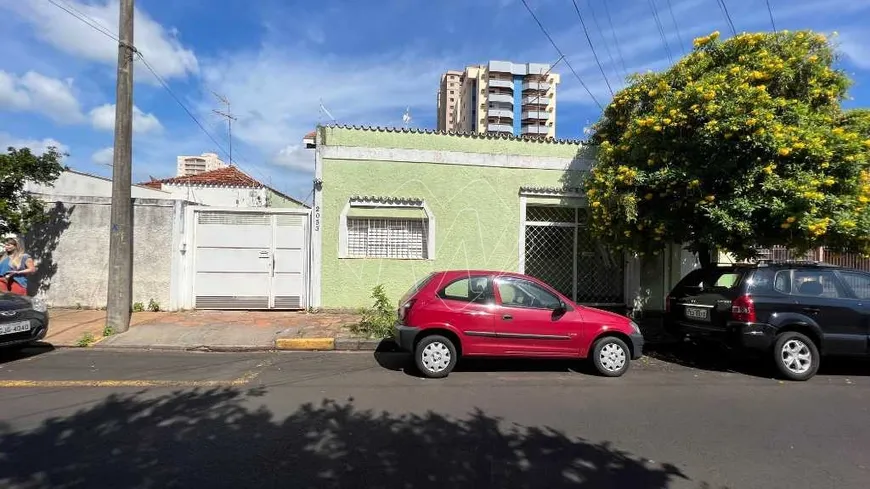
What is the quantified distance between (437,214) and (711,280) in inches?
209

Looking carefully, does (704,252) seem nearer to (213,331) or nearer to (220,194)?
(213,331)

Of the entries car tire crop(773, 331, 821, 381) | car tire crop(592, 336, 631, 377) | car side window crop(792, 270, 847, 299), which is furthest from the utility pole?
car side window crop(792, 270, 847, 299)

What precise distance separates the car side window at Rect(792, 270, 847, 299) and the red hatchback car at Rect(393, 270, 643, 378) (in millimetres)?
2395

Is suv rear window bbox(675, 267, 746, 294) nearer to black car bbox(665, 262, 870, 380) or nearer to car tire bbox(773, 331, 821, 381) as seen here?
black car bbox(665, 262, 870, 380)

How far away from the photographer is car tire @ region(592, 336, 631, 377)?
6.68 metres

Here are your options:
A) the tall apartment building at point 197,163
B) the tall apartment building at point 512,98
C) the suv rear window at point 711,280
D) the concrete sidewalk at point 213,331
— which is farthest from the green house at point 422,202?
the tall apartment building at point 512,98

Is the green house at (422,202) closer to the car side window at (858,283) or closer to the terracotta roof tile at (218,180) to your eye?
the car side window at (858,283)

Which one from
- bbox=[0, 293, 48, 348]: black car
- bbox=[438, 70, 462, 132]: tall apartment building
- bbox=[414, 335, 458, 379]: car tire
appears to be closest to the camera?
bbox=[414, 335, 458, 379]: car tire

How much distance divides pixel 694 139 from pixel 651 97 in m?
1.55

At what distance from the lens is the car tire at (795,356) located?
6695 mm

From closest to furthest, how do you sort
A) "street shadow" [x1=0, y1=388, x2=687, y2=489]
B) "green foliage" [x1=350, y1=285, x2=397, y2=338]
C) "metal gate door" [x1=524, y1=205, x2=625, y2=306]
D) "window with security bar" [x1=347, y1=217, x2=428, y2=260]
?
1. "street shadow" [x1=0, y1=388, x2=687, y2=489]
2. "green foliage" [x1=350, y1=285, x2=397, y2=338]
3. "window with security bar" [x1=347, y1=217, x2=428, y2=260]
4. "metal gate door" [x1=524, y1=205, x2=625, y2=306]

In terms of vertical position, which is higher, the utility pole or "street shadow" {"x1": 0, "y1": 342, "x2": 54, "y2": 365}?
the utility pole

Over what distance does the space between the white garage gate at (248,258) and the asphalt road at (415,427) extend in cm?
357

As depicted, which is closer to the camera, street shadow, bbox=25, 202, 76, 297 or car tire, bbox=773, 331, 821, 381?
car tire, bbox=773, 331, 821, 381
